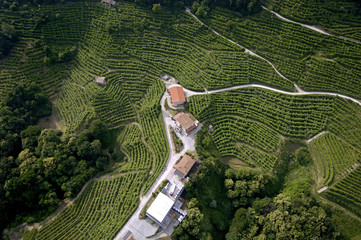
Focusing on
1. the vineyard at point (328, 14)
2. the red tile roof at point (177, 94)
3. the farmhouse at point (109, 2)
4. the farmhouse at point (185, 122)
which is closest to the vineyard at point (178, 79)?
the vineyard at point (328, 14)

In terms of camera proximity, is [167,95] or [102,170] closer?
[102,170]

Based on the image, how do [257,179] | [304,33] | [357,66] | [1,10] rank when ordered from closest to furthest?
[257,179] → [357,66] → [304,33] → [1,10]

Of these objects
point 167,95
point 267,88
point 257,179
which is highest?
point 267,88

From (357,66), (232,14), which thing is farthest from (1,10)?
(357,66)

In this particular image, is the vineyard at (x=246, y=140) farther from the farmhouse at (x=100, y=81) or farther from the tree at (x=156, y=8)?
the tree at (x=156, y=8)

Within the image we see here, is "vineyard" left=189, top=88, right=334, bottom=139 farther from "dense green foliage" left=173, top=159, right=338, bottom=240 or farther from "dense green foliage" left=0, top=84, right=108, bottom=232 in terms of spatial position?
"dense green foliage" left=0, top=84, right=108, bottom=232

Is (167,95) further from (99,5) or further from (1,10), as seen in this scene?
(1,10)

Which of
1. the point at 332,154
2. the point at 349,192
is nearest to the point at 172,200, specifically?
the point at 349,192

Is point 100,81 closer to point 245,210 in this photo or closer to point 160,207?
point 160,207
